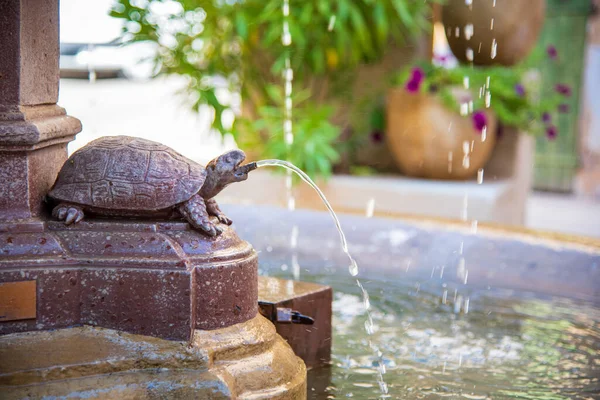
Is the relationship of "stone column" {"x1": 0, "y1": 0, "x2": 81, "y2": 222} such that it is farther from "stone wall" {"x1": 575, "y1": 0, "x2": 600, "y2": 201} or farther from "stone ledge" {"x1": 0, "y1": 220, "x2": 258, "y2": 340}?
"stone wall" {"x1": 575, "y1": 0, "x2": 600, "y2": 201}

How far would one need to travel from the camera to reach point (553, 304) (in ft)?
11.3

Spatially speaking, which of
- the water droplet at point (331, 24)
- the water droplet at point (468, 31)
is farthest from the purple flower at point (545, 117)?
the water droplet at point (331, 24)

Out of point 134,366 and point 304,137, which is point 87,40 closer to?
point 304,137

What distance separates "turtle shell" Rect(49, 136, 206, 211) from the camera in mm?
2211

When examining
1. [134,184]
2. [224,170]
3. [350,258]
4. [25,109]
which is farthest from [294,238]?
[25,109]

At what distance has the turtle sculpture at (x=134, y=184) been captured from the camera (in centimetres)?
221

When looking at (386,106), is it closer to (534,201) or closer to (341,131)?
(341,131)

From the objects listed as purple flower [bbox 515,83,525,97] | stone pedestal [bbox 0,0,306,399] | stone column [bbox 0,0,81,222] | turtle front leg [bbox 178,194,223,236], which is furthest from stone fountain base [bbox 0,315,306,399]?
purple flower [bbox 515,83,525,97]

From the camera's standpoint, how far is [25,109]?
87.0 inches

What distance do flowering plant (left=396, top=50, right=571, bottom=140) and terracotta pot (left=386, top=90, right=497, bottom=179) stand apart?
70 mm

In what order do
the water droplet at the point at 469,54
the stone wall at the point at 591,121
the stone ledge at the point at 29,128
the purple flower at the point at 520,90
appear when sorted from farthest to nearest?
the stone wall at the point at 591,121
the water droplet at the point at 469,54
the purple flower at the point at 520,90
the stone ledge at the point at 29,128

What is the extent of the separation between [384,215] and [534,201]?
217 inches

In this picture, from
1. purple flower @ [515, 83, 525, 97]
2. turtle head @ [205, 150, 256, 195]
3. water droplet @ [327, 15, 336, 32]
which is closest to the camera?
turtle head @ [205, 150, 256, 195]

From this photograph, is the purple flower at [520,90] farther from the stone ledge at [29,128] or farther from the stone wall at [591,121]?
the stone ledge at [29,128]
